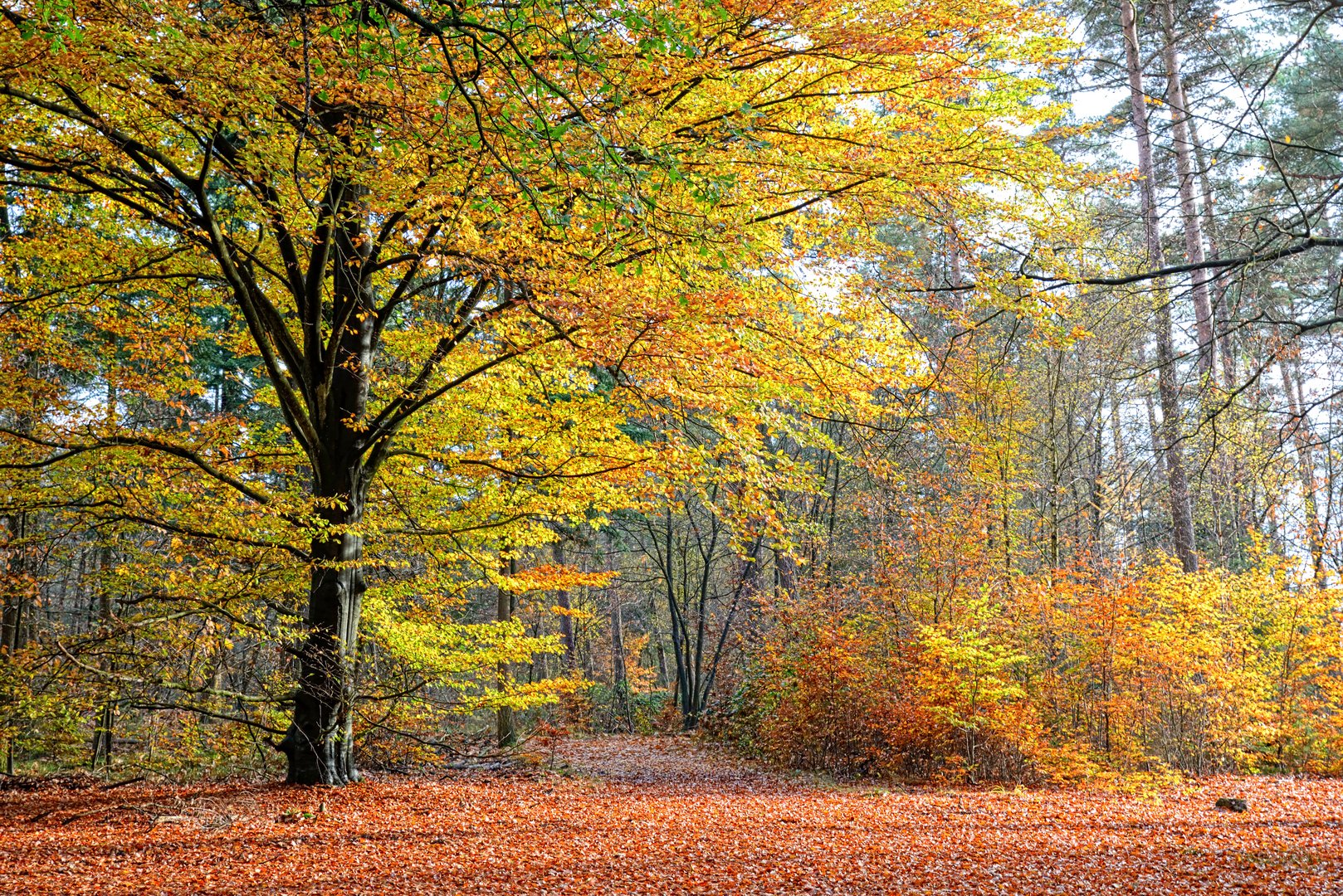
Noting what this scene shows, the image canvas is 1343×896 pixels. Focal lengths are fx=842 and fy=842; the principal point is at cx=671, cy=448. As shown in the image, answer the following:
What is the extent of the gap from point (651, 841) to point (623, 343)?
400 centimetres

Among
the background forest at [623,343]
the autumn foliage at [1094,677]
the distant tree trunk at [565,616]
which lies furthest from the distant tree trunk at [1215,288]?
the distant tree trunk at [565,616]

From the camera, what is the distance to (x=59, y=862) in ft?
18.1

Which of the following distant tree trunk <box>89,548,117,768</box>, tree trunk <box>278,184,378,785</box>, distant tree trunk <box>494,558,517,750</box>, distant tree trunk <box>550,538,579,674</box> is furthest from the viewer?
distant tree trunk <box>550,538,579,674</box>

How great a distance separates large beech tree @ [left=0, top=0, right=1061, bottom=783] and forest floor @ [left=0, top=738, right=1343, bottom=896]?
147 centimetres

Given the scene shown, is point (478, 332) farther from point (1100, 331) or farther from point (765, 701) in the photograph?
point (1100, 331)

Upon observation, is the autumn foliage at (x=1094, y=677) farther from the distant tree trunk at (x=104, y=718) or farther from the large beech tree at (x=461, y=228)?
the distant tree trunk at (x=104, y=718)

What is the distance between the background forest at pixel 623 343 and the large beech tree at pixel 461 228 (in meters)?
0.05

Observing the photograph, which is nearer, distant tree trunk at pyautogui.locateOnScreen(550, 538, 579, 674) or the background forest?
the background forest

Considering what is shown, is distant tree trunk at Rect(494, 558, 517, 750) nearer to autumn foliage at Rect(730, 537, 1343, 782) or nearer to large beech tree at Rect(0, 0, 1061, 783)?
large beech tree at Rect(0, 0, 1061, 783)

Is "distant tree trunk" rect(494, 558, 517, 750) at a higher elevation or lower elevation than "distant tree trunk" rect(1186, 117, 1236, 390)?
lower

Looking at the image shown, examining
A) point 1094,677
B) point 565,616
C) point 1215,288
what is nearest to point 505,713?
point 565,616

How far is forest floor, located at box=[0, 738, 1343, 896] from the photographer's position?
17.6 feet

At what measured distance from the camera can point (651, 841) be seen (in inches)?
262

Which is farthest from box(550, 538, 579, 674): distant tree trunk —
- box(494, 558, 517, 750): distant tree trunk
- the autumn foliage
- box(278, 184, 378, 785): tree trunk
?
box(278, 184, 378, 785): tree trunk
